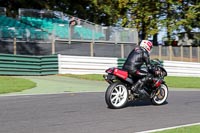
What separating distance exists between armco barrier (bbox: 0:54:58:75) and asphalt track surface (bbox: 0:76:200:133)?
10.0 m

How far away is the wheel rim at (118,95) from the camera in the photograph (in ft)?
38.4

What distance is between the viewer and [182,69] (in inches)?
1234

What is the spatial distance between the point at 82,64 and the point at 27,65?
3.49 metres

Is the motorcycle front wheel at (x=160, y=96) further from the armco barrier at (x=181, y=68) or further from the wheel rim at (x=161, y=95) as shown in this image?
the armco barrier at (x=181, y=68)

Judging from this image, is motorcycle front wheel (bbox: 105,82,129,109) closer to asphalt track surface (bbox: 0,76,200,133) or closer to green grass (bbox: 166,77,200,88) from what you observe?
asphalt track surface (bbox: 0,76,200,133)

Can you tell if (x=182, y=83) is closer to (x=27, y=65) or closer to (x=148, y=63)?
(x=27, y=65)

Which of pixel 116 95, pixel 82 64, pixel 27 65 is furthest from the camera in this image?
pixel 82 64

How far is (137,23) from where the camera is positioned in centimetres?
4419

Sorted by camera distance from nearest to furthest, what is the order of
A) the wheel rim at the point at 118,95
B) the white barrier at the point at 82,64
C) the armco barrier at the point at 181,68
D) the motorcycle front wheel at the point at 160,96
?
the wheel rim at the point at 118,95 → the motorcycle front wheel at the point at 160,96 → the white barrier at the point at 82,64 → the armco barrier at the point at 181,68

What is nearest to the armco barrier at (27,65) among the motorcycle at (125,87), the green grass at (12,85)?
the green grass at (12,85)

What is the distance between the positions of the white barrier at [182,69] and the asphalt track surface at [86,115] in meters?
16.2

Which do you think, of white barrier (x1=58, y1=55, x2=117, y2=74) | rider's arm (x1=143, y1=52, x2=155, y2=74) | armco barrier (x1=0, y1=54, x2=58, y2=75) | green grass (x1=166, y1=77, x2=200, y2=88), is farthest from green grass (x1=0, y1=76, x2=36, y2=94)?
green grass (x1=166, y1=77, x2=200, y2=88)

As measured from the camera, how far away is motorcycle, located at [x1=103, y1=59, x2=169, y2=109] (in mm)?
11648

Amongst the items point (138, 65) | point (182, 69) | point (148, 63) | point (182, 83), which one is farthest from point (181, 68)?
point (138, 65)
